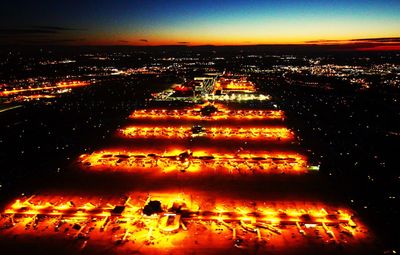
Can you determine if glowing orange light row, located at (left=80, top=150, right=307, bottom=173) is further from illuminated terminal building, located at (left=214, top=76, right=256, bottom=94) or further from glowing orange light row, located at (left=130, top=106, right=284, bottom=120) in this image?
illuminated terminal building, located at (left=214, top=76, right=256, bottom=94)

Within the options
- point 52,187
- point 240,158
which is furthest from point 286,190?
point 52,187

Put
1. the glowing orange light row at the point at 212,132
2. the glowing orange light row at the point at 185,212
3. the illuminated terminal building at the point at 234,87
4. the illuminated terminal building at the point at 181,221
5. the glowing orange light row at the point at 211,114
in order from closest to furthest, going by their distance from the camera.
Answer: the illuminated terminal building at the point at 181,221
the glowing orange light row at the point at 185,212
the glowing orange light row at the point at 212,132
the glowing orange light row at the point at 211,114
the illuminated terminal building at the point at 234,87

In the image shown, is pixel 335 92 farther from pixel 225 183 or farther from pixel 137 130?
pixel 225 183

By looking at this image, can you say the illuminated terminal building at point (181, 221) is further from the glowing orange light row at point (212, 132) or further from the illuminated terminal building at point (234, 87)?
the illuminated terminal building at point (234, 87)

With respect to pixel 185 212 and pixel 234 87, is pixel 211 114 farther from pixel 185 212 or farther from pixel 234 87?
pixel 234 87

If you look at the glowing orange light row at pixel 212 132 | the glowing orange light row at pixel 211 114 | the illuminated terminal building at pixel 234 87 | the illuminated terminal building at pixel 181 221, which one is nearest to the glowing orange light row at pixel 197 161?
the illuminated terminal building at pixel 181 221

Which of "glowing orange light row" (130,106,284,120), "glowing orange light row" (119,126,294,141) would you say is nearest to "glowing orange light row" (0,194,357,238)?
"glowing orange light row" (119,126,294,141)

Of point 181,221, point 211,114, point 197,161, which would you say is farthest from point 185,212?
point 211,114
